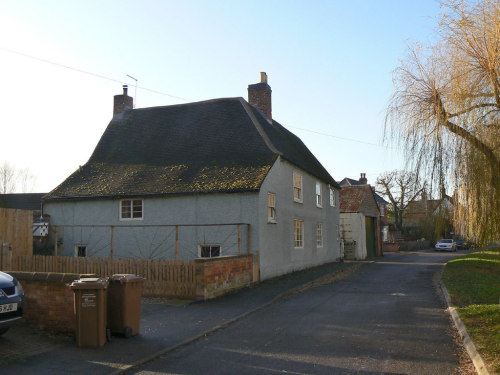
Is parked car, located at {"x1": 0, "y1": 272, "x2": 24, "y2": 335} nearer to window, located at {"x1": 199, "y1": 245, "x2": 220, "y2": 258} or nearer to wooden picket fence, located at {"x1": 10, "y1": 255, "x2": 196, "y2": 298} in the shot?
wooden picket fence, located at {"x1": 10, "y1": 255, "x2": 196, "y2": 298}

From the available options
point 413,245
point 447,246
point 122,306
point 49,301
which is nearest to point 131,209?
point 49,301

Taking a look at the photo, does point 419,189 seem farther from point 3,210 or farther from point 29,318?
point 3,210

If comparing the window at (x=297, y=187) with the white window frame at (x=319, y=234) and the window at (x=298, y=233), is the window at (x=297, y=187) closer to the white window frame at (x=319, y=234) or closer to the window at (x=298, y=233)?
the window at (x=298, y=233)

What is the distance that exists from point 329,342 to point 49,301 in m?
5.30

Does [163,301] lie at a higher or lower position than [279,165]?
lower

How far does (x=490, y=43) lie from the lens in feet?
23.2

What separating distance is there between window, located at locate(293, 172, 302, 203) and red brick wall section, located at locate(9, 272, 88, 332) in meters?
14.7

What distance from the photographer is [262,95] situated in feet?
82.0

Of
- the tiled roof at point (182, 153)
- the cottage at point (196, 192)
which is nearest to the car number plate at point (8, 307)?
the cottage at point (196, 192)

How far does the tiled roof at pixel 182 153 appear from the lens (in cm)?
1928

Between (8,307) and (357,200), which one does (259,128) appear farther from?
(357,200)

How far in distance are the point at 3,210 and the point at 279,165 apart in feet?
35.8

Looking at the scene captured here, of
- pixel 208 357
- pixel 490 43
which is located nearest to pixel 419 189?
pixel 490 43

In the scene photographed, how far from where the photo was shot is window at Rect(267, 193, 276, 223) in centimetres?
1886
